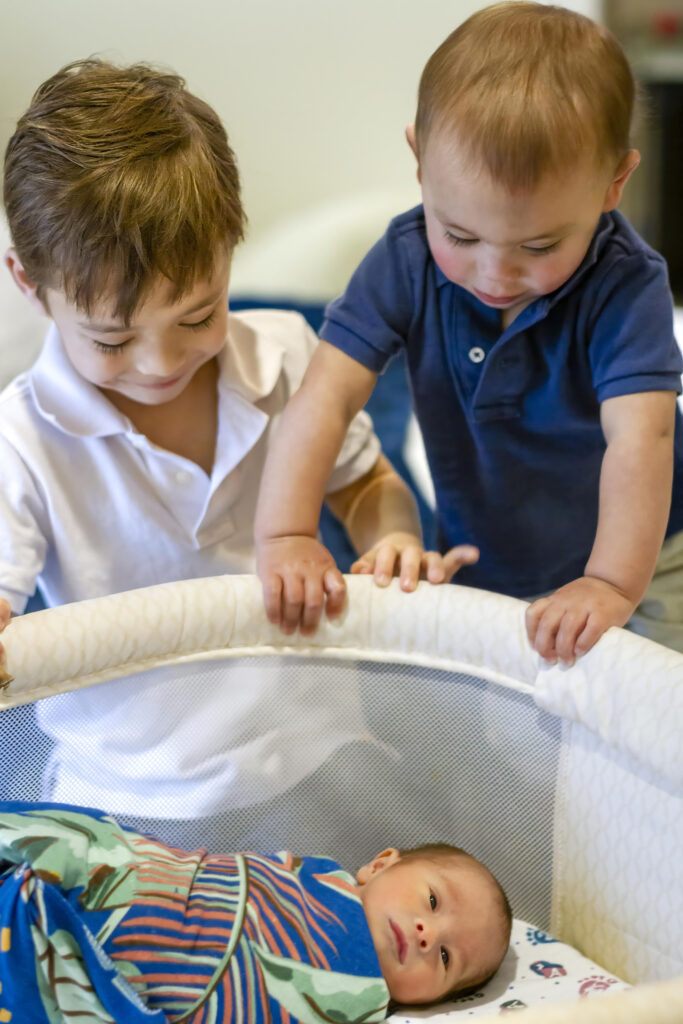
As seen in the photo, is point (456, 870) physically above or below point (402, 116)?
below

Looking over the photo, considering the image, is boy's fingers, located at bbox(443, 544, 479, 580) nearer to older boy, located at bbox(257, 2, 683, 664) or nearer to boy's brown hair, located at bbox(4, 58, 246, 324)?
older boy, located at bbox(257, 2, 683, 664)

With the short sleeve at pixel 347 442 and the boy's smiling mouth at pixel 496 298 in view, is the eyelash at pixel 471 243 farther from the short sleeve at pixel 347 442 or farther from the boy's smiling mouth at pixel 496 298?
the short sleeve at pixel 347 442

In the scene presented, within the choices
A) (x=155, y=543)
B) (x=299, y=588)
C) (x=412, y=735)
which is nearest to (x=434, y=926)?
(x=412, y=735)

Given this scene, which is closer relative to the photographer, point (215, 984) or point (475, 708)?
point (215, 984)

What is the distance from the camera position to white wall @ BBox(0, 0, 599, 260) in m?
1.80

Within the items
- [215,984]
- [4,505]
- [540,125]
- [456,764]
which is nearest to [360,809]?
[456,764]

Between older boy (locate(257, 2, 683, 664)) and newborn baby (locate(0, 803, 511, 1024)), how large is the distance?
0.17 meters

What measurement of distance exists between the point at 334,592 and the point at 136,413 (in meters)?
0.25

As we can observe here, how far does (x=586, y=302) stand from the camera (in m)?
0.76

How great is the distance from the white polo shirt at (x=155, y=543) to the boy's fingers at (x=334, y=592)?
60mm

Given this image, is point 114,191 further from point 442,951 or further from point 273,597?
point 442,951

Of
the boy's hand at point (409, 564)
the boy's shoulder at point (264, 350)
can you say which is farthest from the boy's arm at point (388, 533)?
the boy's shoulder at point (264, 350)

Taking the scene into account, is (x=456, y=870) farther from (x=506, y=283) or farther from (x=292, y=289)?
(x=292, y=289)

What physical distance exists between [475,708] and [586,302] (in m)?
0.28
